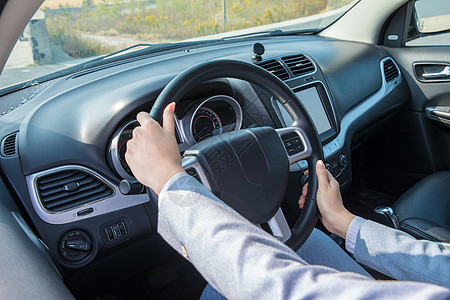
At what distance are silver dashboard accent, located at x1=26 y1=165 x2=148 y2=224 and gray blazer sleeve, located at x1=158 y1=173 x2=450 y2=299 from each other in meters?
0.75

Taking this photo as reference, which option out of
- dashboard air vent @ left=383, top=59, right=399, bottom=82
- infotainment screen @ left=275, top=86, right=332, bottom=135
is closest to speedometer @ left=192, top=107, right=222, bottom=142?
infotainment screen @ left=275, top=86, right=332, bottom=135

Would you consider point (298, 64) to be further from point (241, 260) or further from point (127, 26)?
point (241, 260)

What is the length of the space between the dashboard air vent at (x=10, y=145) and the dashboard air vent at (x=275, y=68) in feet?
4.07

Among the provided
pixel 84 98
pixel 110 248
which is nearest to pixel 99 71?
pixel 84 98

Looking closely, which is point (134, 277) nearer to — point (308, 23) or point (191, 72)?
point (191, 72)

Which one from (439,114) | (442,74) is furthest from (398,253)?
(442,74)

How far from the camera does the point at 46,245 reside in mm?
1519

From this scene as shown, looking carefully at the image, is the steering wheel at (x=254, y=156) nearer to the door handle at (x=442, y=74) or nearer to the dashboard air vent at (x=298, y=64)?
the dashboard air vent at (x=298, y=64)

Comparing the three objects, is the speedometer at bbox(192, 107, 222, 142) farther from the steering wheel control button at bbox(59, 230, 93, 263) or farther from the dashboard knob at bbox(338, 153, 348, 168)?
the dashboard knob at bbox(338, 153, 348, 168)

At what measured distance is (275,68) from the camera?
221 cm

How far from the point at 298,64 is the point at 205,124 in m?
0.81

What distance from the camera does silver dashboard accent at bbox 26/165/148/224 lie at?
149 centimetres

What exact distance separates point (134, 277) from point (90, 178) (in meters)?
0.72

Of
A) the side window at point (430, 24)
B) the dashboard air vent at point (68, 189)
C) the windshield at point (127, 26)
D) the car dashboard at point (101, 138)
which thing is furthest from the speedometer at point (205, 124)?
the side window at point (430, 24)
